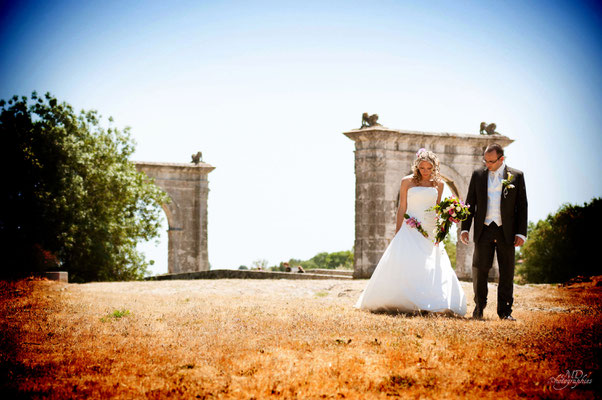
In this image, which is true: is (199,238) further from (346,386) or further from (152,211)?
(346,386)

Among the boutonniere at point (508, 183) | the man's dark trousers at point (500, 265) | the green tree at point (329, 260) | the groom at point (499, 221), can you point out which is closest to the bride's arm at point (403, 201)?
the groom at point (499, 221)

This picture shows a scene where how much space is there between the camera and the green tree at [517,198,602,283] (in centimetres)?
3694

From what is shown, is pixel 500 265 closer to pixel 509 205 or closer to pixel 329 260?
pixel 509 205

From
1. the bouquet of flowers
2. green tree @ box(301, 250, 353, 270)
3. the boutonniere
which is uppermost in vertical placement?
the boutonniere

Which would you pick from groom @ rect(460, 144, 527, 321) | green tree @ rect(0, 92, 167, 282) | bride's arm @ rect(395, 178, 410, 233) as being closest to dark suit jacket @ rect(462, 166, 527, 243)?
groom @ rect(460, 144, 527, 321)

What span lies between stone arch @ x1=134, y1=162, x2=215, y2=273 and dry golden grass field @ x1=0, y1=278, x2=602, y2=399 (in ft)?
56.9

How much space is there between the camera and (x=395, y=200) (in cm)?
1858

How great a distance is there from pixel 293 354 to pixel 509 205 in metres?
4.06

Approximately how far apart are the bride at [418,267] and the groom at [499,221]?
0.47 metres

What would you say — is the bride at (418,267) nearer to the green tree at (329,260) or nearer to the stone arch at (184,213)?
the stone arch at (184,213)

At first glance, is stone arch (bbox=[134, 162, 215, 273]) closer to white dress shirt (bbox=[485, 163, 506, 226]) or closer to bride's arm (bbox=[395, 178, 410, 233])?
bride's arm (bbox=[395, 178, 410, 233])

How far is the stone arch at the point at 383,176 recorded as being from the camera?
714 inches

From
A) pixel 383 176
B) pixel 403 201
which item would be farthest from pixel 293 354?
pixel 383 176

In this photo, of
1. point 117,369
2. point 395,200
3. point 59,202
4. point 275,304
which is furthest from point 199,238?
point 117,369
